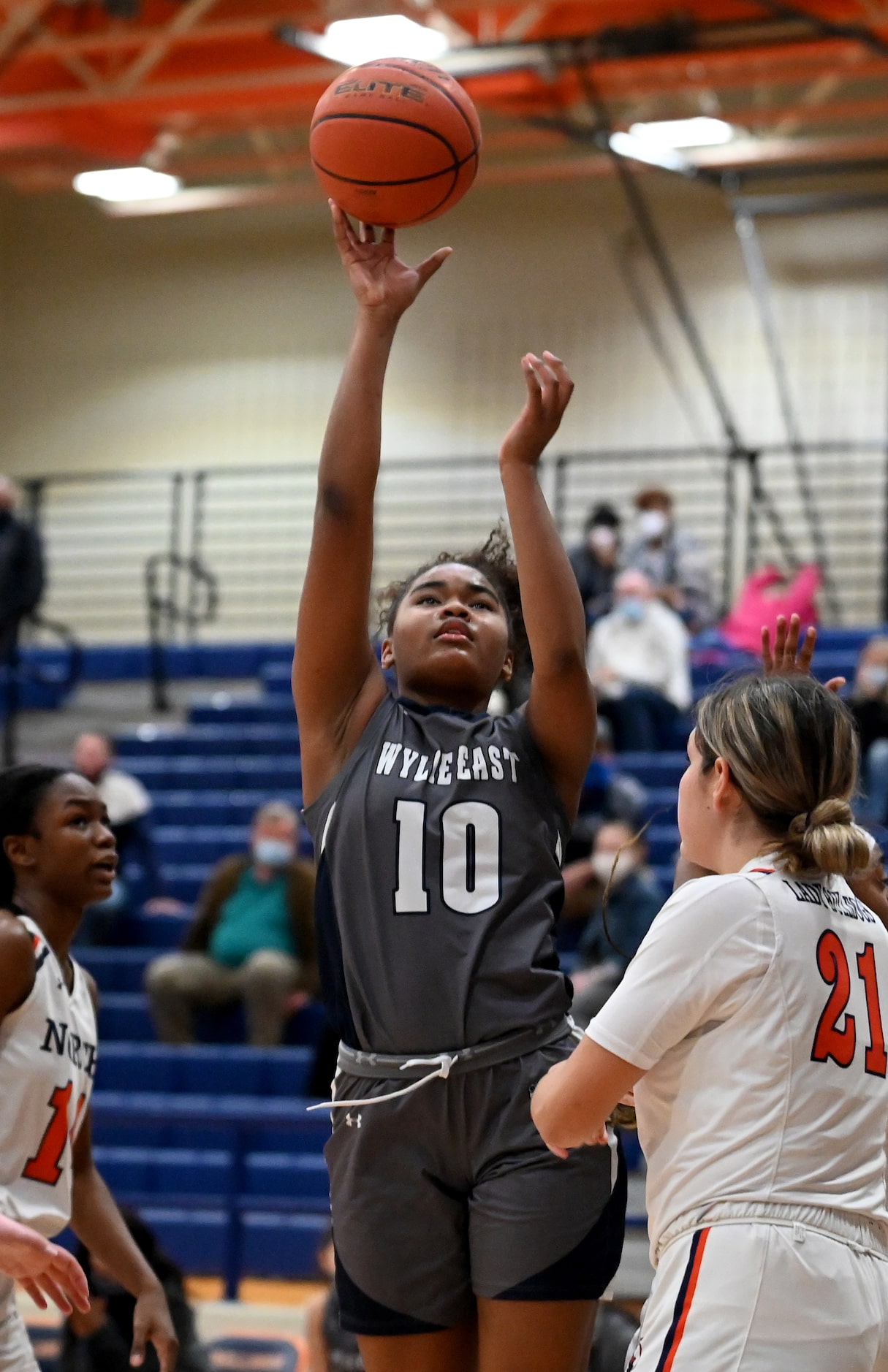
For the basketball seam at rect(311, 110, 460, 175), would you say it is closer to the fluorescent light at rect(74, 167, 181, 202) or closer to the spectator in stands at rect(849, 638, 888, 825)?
the spectator in stands at rect(849, 638, 888, 825)

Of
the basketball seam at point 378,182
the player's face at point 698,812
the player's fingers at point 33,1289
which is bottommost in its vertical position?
the player's fingers at point 33,1289

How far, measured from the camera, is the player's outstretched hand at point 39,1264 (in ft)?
8.25

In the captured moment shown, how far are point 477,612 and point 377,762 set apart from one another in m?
0.32

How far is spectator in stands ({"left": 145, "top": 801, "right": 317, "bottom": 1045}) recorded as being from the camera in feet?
26.7

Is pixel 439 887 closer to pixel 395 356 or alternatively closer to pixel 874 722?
pixel 874 722

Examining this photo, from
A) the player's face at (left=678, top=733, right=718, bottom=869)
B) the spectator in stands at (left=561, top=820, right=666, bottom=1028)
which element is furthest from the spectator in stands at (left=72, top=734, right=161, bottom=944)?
the player's face at (left=678, top=733, right=718, bottom=869)

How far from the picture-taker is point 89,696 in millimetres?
13164

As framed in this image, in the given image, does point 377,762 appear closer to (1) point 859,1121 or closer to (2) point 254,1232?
(1) point 859,1121

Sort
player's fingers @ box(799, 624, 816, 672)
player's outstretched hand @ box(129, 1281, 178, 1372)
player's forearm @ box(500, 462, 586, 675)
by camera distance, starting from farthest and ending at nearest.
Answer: player's outstretched hand @ box(129, 1281, 178, 1372) < player's fingers @ box(799, 624, 816, 672) < player's forearm @ box(500, 462, 586, 675)

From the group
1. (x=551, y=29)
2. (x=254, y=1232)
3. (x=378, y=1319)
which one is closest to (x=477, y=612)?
(x=378, y=1319)

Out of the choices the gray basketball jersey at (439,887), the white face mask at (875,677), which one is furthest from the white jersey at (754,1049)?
the white face mask at (875,677)

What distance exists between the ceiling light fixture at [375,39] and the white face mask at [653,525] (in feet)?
10.4

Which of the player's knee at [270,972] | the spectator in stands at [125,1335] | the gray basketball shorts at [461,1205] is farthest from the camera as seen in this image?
the player's knee at [270,972]

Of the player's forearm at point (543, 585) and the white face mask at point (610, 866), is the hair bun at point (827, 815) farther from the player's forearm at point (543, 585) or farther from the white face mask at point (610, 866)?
the white face mask at point (610, 866)
